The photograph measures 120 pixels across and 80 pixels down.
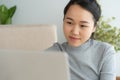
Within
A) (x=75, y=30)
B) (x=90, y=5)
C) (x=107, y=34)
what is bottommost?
(x=107, y=34)

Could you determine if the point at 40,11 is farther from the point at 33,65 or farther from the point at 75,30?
the point at 33,65

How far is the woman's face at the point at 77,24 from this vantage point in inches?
41.2

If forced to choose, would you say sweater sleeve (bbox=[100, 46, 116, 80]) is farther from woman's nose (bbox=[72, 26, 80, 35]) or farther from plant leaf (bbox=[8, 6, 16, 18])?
plant leaf (bbox=[8, 6, 16, 18])

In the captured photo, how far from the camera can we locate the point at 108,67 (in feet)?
3.65

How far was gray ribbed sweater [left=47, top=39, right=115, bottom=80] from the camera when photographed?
3.67ft

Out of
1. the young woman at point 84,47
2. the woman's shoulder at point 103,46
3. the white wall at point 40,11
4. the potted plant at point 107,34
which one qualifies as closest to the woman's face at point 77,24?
the young woman at point 84,47

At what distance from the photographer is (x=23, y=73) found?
549 millimetres

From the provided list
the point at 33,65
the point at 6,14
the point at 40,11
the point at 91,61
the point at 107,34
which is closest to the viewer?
the point at 33,65

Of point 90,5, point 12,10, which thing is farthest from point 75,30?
point 12,10

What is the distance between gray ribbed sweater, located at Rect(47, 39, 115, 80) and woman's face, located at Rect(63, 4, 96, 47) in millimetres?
89

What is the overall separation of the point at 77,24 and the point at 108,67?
0.25m

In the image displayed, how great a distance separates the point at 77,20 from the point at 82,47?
19 centimetres

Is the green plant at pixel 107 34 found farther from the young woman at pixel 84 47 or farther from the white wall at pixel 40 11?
the young woman at pixel 84 47

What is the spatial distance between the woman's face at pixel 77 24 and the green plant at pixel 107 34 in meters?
1.26
